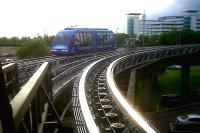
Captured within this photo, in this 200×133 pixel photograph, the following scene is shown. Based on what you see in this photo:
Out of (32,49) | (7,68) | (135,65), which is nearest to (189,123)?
(135,65)

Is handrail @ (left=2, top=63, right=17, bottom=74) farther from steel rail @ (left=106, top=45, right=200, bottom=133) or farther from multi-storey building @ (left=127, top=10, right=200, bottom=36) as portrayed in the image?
multi-storey building @ (left=127, top=10, right=200, bottom=36)

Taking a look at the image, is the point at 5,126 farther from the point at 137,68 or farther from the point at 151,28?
the point at 151,28

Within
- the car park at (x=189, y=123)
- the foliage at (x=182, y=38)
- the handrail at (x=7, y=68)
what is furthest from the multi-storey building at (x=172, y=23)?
the handrail at (x=7, y=68)

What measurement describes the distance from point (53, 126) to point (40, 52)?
125 ft

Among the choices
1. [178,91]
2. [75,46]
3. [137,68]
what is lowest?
[178,91]

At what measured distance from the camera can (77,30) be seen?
30.0m

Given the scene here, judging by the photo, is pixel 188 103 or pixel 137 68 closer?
pixel 137 68

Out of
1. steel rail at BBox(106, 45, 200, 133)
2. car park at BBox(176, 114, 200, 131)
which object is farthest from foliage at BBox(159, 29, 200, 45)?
car park at BBox(176, 114, 200, 131)

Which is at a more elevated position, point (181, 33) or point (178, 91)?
point (181, 33)

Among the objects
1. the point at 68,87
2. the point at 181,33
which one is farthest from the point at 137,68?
the point at 181,33

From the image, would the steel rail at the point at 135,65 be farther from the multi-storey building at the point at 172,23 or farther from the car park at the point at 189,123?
the multi-storey building at the point at 172,23

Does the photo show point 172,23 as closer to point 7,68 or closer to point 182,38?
point 182,38

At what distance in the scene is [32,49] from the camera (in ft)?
151

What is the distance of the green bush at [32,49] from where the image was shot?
4523 centimetres
